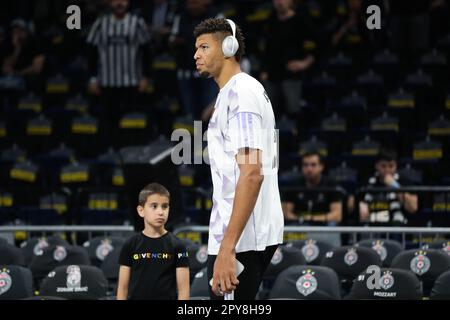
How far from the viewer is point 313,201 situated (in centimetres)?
Answer: 1056

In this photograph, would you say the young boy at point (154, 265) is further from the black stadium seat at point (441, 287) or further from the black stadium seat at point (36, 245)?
the black stadium seat at point (36, 245)

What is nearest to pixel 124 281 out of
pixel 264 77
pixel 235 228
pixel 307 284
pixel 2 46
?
pixel 307 284

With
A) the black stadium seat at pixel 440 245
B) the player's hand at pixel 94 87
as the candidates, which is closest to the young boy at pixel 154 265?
the black stadium seat at pixel 440 245

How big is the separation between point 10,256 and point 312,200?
324 cm

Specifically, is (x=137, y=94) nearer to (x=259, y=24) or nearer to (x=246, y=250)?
(x=259, y=24)

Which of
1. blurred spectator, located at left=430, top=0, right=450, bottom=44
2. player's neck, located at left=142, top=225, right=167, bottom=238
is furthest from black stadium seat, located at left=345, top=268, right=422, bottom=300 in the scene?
blurred spectator, located at left=430, top=0, right=450, bottom=44

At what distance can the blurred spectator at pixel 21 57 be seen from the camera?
15219 millimetres

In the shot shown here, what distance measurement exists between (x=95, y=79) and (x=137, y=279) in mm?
7858

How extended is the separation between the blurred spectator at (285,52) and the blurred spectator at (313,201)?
2.57 metres

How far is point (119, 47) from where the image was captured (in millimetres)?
13609

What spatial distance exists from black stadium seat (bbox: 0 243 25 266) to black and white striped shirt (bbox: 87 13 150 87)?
508 cm

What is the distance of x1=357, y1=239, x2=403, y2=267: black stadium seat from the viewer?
28.8 ft

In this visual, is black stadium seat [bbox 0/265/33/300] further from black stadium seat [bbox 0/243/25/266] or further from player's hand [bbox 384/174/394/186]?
player's hand [bbox 384/174/394/186]
